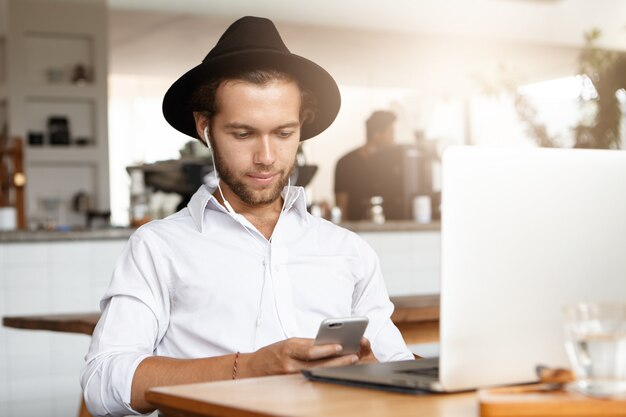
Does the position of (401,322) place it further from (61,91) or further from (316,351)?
(61,91)

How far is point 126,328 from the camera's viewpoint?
1.55 m

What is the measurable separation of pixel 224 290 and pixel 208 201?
0.19 metres

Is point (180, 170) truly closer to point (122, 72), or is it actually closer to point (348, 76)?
point (122, 72)

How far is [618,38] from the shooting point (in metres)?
9.16

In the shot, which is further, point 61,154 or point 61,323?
point 61,154

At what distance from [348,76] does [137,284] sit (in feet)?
24.9

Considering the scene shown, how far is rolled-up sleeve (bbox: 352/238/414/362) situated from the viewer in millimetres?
1729

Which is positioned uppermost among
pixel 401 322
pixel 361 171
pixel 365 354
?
pixel 361 171

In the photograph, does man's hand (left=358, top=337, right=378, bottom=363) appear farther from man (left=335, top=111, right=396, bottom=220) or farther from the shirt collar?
man (left=335, top=111, right=396, bottom=220)

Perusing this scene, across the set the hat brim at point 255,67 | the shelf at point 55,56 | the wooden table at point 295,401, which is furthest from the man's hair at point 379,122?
the wooden table at point 295,401

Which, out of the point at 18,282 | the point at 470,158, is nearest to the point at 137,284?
the point at 470,158

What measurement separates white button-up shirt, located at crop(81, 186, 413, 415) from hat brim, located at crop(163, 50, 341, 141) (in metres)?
0.22

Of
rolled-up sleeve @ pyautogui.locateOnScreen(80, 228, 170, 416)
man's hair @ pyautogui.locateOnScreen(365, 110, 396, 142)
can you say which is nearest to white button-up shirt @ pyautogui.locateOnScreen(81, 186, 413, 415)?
rolled-up sleeve @ pyautogui.locateOnScreen(80, 228, 170, 416)

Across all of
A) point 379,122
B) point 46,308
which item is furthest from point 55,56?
point 46,308
